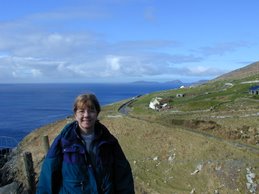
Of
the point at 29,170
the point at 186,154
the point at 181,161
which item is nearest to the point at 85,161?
the point at 29,170

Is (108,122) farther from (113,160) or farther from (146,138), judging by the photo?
(113,160)

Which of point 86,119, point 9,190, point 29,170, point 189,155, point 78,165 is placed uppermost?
point 86,119

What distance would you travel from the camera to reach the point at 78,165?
6.44 metres

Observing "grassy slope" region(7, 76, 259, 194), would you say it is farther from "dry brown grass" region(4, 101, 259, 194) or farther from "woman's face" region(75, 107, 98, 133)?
"woman's face" region(75, 107, 98, 133)

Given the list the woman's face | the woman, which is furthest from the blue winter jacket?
the woman's face

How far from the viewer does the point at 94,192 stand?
6.50 meters

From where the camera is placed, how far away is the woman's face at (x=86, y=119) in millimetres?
6707

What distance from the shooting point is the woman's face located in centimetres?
671

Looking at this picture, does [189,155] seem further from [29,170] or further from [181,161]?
[29,170]

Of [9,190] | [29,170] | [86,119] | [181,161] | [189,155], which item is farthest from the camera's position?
[189,155]

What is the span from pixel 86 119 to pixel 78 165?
79 cm

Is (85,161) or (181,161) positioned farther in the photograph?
(181,161)

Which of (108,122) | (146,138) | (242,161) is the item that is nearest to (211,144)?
(242,161)

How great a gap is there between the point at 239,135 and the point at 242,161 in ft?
29.9
